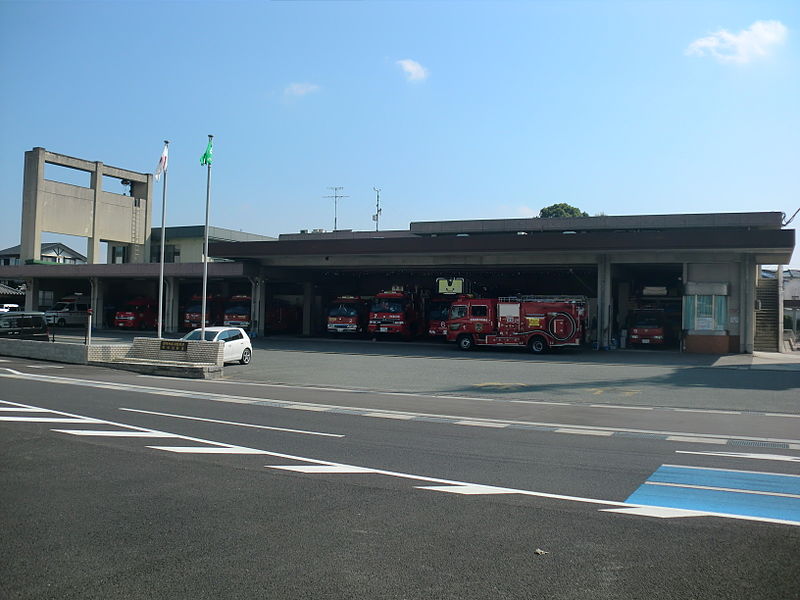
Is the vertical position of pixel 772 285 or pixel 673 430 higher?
pixel 772 285

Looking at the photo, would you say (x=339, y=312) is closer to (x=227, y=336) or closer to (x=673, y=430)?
(x=227, y=336)

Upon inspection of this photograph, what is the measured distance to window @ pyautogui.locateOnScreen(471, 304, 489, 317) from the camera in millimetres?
Result: 36000

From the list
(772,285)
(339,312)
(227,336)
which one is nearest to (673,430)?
(227,336)

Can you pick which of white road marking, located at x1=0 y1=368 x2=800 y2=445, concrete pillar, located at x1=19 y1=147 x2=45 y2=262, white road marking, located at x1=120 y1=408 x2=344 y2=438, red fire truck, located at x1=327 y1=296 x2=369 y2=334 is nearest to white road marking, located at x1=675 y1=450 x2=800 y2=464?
white road marking, located at x1=0 y1=368 x2=800 y2=445

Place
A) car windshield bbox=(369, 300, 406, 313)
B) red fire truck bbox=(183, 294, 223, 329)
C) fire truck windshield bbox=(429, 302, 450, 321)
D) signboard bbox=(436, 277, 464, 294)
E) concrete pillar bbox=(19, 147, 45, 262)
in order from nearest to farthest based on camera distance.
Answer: car windshield bbox=(369, 300, 406, 313)
fire truck windshield bbox=(429, 302, 450, 321)
signboard bbox=(436, 277, 464, 294)
red fire truck bbox=(183, 294, 223, 329)
concrete pillar bbox=(19, 147, 45, 262)

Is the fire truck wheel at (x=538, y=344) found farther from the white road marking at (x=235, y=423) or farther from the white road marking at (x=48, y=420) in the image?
the white road marking at (x=48, y=420)

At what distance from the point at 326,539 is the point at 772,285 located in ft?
156

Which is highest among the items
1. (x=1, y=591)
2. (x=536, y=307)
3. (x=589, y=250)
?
(x=589, y=250)

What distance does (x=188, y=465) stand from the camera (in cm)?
934

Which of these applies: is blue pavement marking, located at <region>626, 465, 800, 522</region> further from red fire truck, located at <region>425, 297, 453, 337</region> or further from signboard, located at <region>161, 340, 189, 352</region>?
red fire truck, located at <region>425, 297, 453, 337</region>

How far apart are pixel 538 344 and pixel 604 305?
15.2 feet

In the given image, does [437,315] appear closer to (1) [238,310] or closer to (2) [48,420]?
(1) [238,310]

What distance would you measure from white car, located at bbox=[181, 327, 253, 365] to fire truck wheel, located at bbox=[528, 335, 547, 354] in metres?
14.2

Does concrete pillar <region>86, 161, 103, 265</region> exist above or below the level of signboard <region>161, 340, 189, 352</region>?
above
